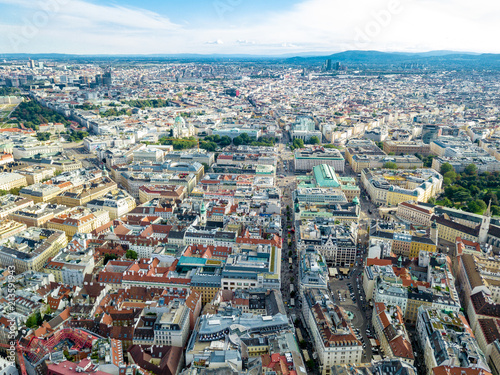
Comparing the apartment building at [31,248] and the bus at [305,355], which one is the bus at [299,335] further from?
the apartment building at [31,248]

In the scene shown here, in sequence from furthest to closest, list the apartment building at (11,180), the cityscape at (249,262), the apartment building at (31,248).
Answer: the apartment building at (11,180) < the apartment building at (31,248) < the cityscape at (249,262)

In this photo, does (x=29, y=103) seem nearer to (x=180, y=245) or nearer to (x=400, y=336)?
(x=180, y=245)

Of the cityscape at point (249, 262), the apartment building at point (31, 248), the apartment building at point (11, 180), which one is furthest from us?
the apartment building at point (11, 180)

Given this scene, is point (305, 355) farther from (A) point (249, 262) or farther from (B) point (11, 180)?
(B) point (11, 180)

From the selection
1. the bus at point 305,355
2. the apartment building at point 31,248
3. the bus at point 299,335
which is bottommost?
the bus at point 299,335

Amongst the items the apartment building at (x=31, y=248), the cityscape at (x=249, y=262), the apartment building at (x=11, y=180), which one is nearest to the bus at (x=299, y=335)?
the cityscape at (x=249, y=262)

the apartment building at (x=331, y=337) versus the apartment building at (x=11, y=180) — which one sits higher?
the apartment building at (x=331, y=337)

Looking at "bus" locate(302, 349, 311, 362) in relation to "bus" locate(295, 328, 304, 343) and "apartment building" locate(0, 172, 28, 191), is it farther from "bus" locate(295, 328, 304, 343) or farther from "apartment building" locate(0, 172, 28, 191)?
"apartment building" locate(0, 172, 28, 191)

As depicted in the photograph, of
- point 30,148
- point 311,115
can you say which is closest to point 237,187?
point 30,148

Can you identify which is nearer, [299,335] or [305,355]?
[305,355]

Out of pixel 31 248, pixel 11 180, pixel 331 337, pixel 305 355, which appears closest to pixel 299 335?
pixel 305 355

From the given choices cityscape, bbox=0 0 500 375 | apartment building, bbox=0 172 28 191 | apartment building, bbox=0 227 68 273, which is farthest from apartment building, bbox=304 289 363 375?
apartment building, bbox=0 172 28 191
